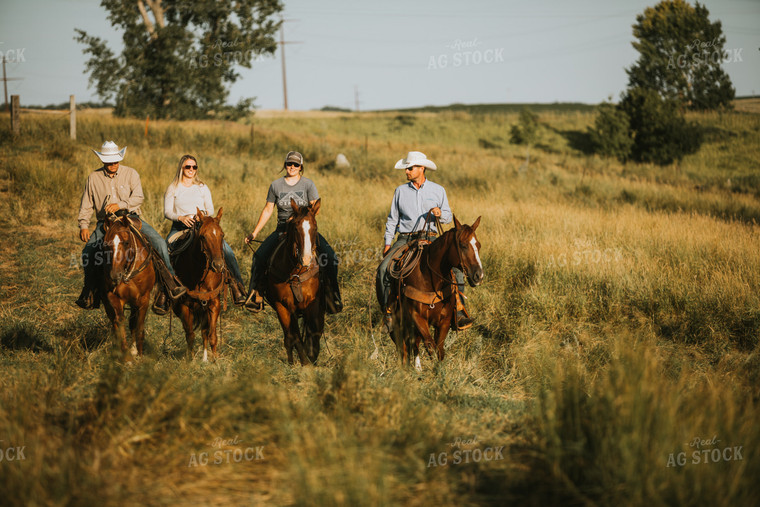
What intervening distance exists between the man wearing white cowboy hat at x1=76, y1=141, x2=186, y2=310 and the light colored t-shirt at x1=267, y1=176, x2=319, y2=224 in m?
1.66

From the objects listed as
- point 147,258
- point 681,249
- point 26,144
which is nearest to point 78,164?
point 26,144

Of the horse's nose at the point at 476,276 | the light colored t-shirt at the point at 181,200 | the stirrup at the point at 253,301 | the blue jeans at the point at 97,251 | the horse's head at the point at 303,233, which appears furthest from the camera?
the light colored t-shirt at the point at 181,200

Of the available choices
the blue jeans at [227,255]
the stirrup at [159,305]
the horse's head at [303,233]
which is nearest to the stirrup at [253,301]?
the blue jeans at [227,255]

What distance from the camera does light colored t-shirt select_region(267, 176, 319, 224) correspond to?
711cm

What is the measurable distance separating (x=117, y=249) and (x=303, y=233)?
2.29 m

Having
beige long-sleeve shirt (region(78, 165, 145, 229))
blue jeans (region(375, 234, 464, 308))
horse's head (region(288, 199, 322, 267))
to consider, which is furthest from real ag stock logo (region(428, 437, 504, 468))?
beige long-sleeve shirt (region(78, 165, 145, 229))

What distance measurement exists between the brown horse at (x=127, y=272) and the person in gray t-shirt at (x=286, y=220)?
1337 millimetres

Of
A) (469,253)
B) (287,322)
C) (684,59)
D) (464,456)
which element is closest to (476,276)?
(469,253)

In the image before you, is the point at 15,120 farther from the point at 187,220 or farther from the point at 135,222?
the point at 187,220

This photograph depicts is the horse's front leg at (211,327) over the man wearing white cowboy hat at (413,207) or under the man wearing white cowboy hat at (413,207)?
under

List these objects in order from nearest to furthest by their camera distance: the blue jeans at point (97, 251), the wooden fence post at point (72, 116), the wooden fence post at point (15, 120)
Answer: the blue jeans at point (97, 251), the wooden fence post at point (15, 120), the wooden fence post at point (72, 116)

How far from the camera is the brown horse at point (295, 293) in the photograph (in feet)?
21.7

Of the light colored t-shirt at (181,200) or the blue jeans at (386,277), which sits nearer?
the blue jeans at (386,277)

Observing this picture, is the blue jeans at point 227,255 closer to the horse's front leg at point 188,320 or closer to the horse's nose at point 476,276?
the horse's front leg at point 188,320
